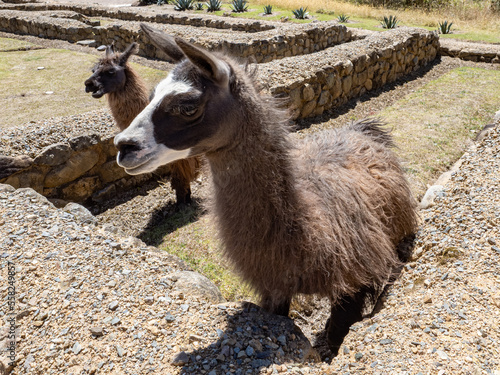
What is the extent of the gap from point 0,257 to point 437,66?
13174mm

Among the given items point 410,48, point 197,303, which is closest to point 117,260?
point 197,303

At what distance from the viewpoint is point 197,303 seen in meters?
A: 2.79

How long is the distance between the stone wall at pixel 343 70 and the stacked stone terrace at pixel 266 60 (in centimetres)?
2

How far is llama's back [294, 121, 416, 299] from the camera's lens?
8.48 feet

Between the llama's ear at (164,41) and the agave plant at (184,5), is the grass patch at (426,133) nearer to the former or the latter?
the llama's ear at (164,41)

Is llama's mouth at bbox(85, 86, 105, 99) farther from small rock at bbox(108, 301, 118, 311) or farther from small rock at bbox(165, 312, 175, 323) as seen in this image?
small rock at bbox(165, 312, 175, 323)

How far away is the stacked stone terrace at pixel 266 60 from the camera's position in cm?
596

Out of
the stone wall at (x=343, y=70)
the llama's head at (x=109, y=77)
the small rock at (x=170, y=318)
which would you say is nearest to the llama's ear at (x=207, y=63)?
the small rock at (x=170, y=318)

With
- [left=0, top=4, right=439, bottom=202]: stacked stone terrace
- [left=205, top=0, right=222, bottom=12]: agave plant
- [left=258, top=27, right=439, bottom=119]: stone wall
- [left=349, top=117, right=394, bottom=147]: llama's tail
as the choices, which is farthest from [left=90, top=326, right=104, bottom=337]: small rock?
[left=205, top=0, right=222, bottom=12]: agave plant

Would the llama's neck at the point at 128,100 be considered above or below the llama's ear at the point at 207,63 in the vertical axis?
below

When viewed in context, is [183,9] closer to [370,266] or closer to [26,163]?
[26,163]

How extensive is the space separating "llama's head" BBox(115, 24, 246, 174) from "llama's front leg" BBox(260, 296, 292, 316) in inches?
45.7

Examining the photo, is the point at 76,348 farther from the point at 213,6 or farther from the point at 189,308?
the point at 213,6

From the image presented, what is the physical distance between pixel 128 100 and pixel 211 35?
25.3 ft
